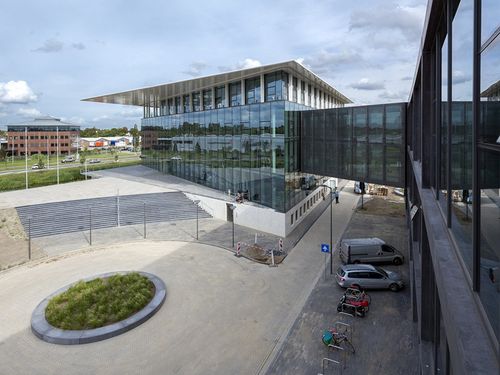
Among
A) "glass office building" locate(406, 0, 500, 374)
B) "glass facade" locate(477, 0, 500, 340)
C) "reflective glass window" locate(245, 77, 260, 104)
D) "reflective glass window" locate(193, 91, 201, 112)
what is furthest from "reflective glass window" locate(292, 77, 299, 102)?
"glass facade" locate(477, 0, 500, 340)

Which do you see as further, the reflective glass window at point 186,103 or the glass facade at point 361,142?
the reflective glass window at point 186,103

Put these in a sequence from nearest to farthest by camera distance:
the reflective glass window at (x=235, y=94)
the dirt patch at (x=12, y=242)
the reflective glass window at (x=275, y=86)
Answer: the dirt patch at (x=12, y=242), the reflective glass window at (x=275, y=86), the reflective glass window at (x=235, y=94)

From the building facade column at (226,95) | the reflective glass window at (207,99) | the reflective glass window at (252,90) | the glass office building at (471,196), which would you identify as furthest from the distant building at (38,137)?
the glass office building at (471,196)

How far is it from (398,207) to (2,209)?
33218mm

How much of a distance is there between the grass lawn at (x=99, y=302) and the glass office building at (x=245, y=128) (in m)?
11.5

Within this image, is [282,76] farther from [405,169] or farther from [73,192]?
[73,192]

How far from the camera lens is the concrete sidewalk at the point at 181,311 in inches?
436

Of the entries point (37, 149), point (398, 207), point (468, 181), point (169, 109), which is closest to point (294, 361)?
point (468, 181)

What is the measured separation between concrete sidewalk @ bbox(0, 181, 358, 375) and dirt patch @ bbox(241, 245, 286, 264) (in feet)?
1.66

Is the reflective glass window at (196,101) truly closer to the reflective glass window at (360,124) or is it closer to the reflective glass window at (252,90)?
the reflective glass window at (252,90)

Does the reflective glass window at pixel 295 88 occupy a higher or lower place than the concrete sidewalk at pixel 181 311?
higher

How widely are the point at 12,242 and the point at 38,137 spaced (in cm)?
7809

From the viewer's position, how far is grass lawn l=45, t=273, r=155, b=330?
13.2m

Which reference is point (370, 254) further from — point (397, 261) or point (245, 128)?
point (245, 128)
